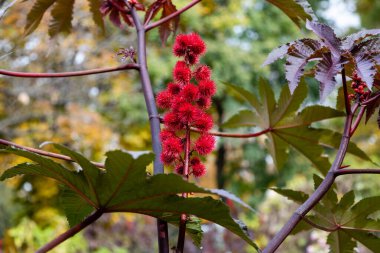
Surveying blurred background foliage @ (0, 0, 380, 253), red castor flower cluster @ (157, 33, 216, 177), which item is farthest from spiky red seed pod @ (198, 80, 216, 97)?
blurred background foliage @ (0, 0, 380, 253)

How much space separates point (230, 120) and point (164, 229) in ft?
1.88

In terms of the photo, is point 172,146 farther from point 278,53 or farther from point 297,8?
point 297,8

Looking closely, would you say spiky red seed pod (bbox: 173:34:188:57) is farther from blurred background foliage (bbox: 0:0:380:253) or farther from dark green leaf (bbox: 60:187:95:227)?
blurred background foliage (bbox: 0:0:380:253)

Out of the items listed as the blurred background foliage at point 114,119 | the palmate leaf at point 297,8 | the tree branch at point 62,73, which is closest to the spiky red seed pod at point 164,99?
the tree branch at point 62,73

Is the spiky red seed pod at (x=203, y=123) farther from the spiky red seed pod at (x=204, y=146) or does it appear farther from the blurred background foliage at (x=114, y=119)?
the blurred background foliage at (x=114, y=119)

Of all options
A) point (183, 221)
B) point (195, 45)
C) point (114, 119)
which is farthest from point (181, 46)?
point (114, 119)

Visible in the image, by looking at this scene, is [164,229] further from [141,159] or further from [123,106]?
[123,106]

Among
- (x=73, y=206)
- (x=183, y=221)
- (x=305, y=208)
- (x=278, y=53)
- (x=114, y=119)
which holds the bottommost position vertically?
(x=114, y=119)

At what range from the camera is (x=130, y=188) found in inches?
24.0

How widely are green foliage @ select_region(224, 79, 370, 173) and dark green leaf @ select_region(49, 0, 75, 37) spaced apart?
0.37 metres

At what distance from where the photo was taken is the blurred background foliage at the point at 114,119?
445 cm

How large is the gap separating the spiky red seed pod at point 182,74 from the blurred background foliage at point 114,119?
7.89 feet

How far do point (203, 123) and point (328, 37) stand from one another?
21 centimetres

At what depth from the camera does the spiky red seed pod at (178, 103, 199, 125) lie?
0.66 metres
